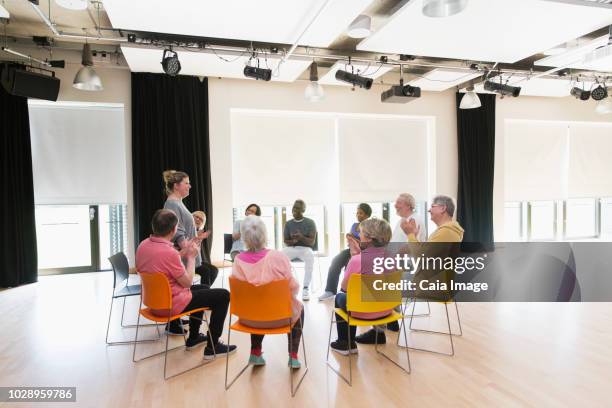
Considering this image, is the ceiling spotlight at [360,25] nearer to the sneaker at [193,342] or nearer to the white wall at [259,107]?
the white wall at [259,107]

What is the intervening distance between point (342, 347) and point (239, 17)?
11.0 feet

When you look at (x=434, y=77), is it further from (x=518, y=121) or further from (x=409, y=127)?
(x=518, y=121)

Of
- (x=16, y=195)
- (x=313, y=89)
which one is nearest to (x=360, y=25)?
(x=313, y=89)

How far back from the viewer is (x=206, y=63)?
18.9 ft

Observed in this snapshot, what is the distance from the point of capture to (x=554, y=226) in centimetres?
927

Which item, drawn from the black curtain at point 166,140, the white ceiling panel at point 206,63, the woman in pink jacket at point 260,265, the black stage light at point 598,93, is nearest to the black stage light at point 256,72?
the white ceiling panel at point 206,63

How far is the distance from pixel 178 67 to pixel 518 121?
6.90 meters

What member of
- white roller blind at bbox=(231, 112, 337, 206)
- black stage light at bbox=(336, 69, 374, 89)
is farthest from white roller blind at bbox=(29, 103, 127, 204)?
black stage light at bbox=(336, 69, 374, 89)

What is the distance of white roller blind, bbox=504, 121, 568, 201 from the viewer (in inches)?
338

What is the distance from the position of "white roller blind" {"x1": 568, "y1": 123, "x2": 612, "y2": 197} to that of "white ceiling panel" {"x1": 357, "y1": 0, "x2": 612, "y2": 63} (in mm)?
4566

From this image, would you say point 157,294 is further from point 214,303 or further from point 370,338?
point 370,338

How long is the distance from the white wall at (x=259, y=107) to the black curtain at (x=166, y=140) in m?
0.19

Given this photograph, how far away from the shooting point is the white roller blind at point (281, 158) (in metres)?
7.12

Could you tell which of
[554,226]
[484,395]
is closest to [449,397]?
[484,395]
